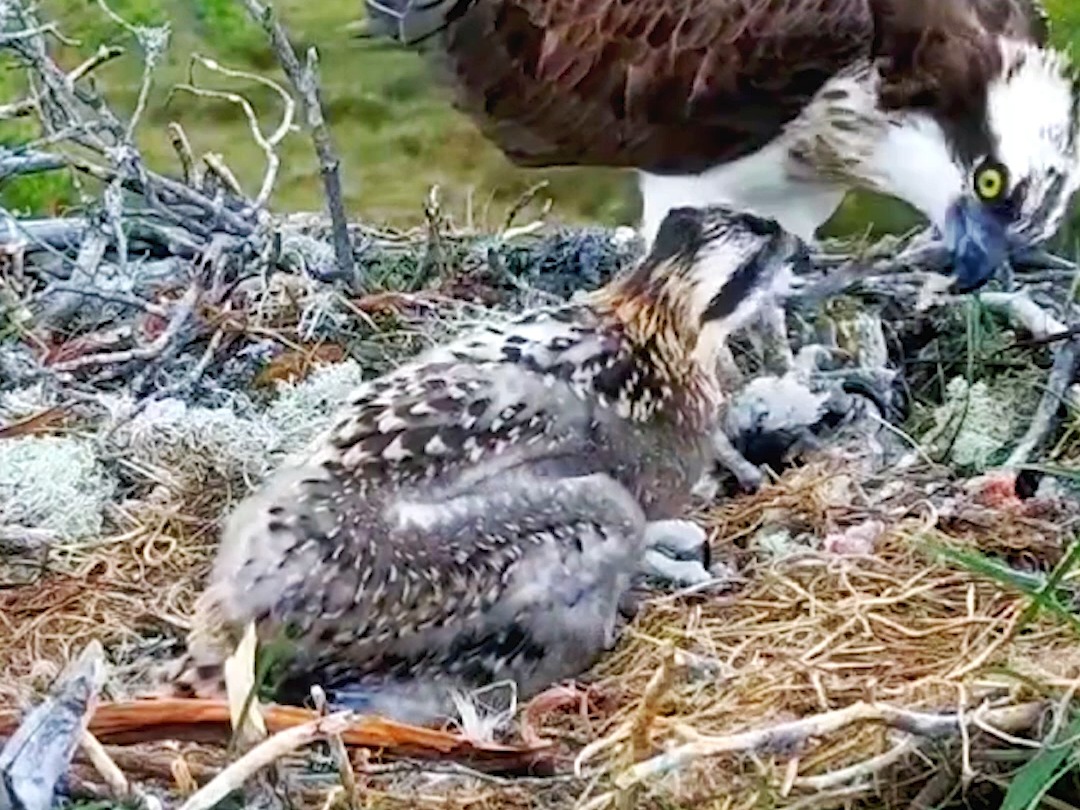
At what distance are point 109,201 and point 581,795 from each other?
1.97 metres

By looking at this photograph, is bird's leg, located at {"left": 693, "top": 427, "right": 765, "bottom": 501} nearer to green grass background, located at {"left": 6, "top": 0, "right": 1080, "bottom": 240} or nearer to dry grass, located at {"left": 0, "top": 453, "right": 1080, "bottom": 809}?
dry grass, located at {"left": 0, "top": 453, "right": 1080, "bottom": 809}

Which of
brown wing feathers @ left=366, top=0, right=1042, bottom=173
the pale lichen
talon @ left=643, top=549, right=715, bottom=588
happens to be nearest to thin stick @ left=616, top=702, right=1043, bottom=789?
talon @ left=643, top=549, right=715, bottom=588

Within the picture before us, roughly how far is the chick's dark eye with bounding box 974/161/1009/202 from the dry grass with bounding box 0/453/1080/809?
53 cm

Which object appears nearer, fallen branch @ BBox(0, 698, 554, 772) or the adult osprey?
fallen branch @ BBox(0, 698, 554, 772)

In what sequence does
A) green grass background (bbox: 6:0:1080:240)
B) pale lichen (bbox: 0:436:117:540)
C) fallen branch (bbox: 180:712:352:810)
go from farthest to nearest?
green grass background (bbox: 6:0:1080:240)
pale lichen (bbox: 0:436:117:540)
fallen branch (bbox: 180:712:352:810)

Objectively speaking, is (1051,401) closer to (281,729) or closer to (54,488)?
(54,488)

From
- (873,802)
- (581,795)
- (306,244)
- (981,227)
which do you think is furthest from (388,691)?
(306,244)

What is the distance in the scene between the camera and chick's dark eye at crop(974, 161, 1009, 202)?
3826 millimetres

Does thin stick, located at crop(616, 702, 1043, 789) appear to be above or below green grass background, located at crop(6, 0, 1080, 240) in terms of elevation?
above

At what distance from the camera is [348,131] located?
745 cm

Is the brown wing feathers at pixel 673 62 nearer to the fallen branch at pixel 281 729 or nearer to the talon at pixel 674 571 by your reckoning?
the talon at pixel 674 571

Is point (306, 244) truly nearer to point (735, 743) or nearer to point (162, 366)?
point (162, 366)

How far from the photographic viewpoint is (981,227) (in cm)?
386

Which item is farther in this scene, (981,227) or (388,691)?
(981,227)
